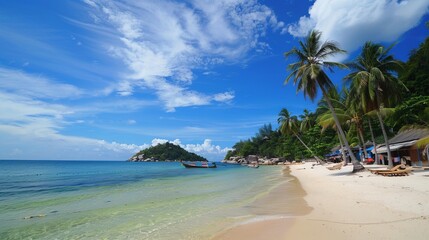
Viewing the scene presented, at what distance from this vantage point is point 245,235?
6.58m

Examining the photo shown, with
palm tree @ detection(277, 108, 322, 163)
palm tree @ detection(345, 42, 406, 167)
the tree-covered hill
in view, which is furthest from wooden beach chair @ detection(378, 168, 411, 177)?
the tree-covered hill

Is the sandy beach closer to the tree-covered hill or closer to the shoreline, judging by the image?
the shoreline

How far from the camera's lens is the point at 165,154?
158m

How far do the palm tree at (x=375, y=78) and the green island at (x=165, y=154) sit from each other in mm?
140838

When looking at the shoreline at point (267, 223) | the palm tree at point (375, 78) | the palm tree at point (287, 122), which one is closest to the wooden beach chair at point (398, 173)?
the palm tree at point (375, 78)

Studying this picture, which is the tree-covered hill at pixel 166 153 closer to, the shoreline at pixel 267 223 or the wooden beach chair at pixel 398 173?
the wooden beach chair at pixel 398 173

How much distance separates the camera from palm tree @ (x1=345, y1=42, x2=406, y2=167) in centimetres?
1831

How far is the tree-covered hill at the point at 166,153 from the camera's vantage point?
15825 cm

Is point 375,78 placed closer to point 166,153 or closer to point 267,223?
point 267,223

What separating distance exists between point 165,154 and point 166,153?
90 cm

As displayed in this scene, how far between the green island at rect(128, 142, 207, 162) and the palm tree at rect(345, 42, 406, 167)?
140838 millimetres

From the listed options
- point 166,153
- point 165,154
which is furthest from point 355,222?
point 166,153

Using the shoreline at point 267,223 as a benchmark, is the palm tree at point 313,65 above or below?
above

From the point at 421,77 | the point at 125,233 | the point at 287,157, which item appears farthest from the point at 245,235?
the point at 287,157
